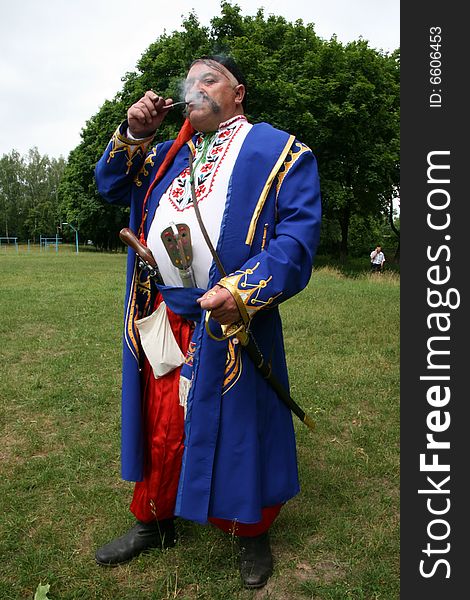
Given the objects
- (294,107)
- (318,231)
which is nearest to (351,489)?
(318,231)

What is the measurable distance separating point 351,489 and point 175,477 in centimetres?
132

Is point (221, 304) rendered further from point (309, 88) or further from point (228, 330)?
point (309, 88)

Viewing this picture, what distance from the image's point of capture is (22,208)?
63969 millimetres

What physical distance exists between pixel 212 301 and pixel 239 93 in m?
1.03

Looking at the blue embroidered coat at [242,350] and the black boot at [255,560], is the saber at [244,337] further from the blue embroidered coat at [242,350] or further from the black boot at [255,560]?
the black boot at [255,560]

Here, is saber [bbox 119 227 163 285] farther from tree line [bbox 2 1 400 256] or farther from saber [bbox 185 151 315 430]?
tree line [bbox 2 1 400 256]

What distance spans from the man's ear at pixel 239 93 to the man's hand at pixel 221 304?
0.92m

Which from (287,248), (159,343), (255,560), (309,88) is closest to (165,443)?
(159,343)

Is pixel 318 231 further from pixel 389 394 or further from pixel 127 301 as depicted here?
pixel 389 394

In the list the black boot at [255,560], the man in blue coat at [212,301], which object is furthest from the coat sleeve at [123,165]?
the black boot at [255,560]

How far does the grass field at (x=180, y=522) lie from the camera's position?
2.58 meters

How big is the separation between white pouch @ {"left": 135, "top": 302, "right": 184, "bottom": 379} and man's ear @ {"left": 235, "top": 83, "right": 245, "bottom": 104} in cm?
97

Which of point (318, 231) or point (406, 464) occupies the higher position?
point (318, 231)

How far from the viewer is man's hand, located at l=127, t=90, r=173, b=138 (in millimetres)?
2412
